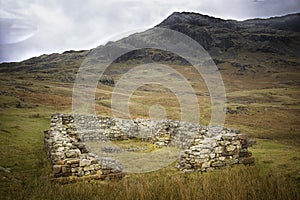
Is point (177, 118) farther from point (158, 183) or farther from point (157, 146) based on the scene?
point (158, 183)

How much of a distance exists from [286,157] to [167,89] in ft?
237

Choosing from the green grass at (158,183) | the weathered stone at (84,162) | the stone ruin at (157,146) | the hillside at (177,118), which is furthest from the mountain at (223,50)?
the weathered stone at (84,162)

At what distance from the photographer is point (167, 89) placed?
3332 inches

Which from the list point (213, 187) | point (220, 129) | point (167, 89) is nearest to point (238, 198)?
point (213, 187)

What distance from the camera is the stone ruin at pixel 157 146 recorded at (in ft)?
33.7

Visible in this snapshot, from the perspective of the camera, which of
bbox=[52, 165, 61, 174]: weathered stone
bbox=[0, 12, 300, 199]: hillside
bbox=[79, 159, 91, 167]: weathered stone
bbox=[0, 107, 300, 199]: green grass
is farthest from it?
bbox=[79, 159, 91, 167]: weathered stone

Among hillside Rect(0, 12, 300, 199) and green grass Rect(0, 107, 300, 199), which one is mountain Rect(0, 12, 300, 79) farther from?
green grass Rect(0, 107, 300, 199)

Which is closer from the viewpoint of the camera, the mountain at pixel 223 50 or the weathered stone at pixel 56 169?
the weathered stone at pixel 56 169

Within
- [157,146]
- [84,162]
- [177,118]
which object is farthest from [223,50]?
[84,162]

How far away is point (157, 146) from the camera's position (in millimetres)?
19328

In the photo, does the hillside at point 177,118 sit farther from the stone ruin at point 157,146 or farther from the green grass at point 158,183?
the stone ruin at point 157,146

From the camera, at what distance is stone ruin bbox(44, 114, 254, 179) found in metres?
10.3

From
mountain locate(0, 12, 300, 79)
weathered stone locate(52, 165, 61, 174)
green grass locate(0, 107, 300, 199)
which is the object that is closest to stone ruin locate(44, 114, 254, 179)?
weathered stone locate(52, 165, 61, 174)

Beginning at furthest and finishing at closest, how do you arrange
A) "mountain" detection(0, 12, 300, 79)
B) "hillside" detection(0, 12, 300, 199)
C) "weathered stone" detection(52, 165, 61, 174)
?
"mountain" detection(0, 12, 300, 79)
"weathered stone" detection(52, 165, 61, 174)
"hillside" detection(0, 12, 300, 199)
